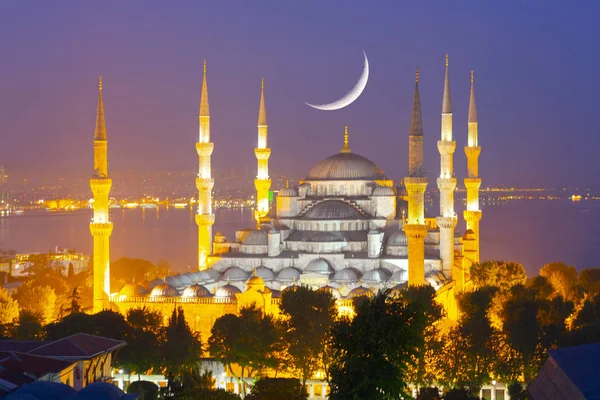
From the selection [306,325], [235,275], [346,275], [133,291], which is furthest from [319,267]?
[306,325]

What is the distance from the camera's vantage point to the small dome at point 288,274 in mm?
34062

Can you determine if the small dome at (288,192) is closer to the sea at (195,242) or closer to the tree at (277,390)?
the tree at (277,390)

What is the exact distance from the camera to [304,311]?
27344 millimetres

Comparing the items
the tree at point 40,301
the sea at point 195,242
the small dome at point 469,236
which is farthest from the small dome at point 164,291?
the sea at point 195,242

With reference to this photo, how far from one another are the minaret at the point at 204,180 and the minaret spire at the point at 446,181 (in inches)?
324

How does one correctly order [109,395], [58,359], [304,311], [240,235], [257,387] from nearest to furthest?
1. [109,395]
2. [58,359]
3. [257,387]
4. [304,311]
5. [240,235]

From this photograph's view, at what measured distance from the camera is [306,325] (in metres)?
26.5

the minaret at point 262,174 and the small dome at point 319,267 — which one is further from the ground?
the minaret at point 262,174

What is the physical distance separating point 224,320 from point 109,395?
852 centimetres

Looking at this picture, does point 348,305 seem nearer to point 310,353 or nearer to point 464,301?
point 464,301

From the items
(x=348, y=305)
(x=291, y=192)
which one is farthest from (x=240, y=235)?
(x=348, y=305)

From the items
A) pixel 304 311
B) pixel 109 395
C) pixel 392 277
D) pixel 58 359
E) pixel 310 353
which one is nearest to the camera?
pixel 109 395

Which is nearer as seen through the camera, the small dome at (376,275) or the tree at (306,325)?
the tree at (306,325)

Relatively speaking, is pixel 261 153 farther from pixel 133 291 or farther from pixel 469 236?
pixel 133 291
